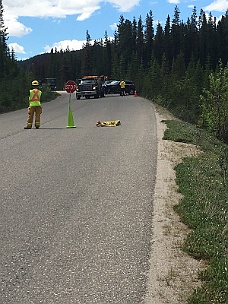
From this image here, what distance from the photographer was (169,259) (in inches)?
182

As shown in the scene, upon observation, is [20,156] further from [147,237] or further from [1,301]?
[1,301]

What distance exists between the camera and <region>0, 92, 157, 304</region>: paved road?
402 cm

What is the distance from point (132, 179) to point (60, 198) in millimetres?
1809

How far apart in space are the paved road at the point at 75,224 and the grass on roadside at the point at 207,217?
0.50m

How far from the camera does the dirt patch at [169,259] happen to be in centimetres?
389

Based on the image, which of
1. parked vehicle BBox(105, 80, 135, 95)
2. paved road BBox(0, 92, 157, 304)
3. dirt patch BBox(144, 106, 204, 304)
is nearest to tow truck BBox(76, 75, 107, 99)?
parked vehicle BBox(105, 80, 135, 95)

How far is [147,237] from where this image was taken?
5.27 m

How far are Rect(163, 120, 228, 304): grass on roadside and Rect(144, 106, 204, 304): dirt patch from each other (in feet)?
0.34

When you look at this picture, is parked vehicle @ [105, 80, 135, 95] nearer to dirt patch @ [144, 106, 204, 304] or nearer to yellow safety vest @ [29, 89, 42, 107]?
yellow safety vest @ [29, 89, 42, 107]

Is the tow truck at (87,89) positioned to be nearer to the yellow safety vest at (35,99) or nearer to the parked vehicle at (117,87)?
the parked vehicle at (117,87)

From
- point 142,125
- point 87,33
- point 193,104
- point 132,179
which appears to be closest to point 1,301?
point 132,179

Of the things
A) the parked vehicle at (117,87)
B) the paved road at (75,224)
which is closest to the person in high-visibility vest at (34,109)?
the paved road at (75,224)

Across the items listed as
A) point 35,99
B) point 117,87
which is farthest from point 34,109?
point 117,87

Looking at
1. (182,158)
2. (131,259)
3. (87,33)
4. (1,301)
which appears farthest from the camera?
(87,33)
